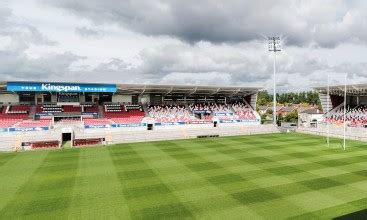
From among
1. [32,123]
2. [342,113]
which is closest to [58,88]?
[32,123]

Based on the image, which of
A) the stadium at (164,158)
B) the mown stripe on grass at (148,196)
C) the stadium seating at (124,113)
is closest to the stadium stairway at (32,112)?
the stadium at (164,158)

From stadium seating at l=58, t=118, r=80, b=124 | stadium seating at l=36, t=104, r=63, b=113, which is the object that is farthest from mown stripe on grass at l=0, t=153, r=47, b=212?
stadium seating at l=36, t=104, r=63, b=113

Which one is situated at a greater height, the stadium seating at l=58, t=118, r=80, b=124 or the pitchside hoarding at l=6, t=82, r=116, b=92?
the pitchside hoarding at l=6, t=82, r=116, b=92

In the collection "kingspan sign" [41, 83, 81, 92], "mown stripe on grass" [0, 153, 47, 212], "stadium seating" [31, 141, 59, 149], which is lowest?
"mown stripe on grass" [0, 153, 47, 212]

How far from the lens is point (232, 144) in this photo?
120ft

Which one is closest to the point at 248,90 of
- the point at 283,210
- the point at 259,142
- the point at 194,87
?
the point at 194,87

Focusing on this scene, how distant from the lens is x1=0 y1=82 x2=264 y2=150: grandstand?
40.2 metres

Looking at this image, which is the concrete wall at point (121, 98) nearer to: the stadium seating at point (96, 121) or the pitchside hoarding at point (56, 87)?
the pitchside hoarding at point (56, 87)

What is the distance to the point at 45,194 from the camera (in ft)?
58.3

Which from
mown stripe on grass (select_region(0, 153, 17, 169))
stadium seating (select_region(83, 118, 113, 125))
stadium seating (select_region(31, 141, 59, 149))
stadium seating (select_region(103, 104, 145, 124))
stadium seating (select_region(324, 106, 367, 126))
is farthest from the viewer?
stadium seating (select_region(324, 106, 367, 126))

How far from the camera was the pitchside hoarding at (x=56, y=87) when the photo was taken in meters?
42.2

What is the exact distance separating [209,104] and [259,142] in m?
20.7

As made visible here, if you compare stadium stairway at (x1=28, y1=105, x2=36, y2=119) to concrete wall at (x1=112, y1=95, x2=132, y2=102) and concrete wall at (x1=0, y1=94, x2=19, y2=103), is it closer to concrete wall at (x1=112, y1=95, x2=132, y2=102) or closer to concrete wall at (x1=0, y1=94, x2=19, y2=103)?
concrete wall at (x1=0, y1=94, x2=19, y2=103)

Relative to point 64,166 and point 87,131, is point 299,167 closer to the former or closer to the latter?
point 64,166
